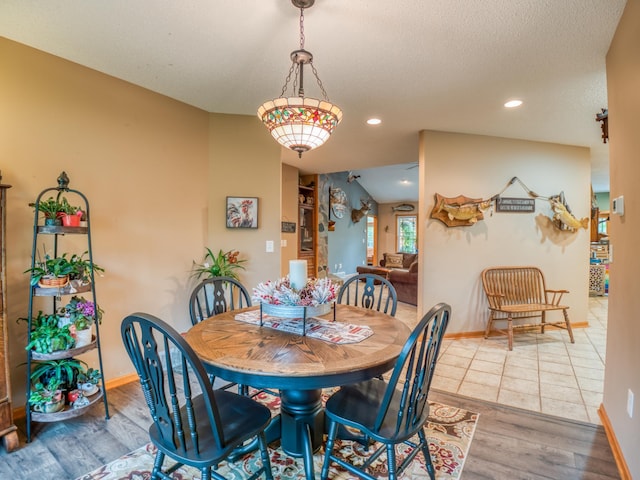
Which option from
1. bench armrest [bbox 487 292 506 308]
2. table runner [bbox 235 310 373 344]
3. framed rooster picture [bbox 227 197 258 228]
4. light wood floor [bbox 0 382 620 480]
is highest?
framed rooster picture [bbox 227 197 258 228]

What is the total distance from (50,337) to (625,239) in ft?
11.3

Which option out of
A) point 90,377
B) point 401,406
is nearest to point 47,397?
point 90,377

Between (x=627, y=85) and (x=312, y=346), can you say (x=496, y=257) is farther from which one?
(x=312, y=346)

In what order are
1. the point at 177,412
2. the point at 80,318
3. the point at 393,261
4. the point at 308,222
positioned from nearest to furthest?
the point at 177,412
the point at 80,318
the point at 308,222
the point at 393,261

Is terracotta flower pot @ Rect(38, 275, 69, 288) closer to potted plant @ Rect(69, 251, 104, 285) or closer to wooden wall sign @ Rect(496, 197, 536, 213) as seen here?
potted plant @ Rect(69, 251, 104, 285)

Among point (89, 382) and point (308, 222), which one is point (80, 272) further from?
point (308, 222)

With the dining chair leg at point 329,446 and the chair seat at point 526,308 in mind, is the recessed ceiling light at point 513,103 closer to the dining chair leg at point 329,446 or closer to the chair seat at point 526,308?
the chair seat at point 526,308

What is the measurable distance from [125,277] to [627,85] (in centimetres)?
367

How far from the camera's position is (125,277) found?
288 cm

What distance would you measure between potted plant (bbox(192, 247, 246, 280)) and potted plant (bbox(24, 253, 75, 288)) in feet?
4.05

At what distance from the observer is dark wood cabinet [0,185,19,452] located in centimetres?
193

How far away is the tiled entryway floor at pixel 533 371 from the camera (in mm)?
2642

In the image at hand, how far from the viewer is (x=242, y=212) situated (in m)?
3.58

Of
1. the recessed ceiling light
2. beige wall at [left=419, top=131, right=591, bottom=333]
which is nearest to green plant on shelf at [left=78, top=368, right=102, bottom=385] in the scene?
beige wall at [left=419, top=131, right=591, bottom=333]
